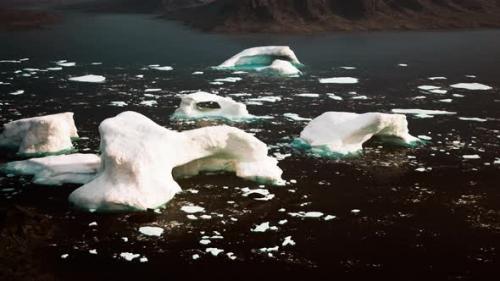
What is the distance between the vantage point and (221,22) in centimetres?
5912

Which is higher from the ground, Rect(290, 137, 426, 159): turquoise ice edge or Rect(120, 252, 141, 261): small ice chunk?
Rect(120, 252, 141, 261): small ice chunk

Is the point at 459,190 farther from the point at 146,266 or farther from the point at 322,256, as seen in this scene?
the point at 146,266

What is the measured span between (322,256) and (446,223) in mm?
2689

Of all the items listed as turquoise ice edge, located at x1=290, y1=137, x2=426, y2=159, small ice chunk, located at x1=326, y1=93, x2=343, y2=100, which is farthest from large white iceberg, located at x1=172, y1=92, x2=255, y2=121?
small ice chunk, located at x1=326, y1=93, x2=343, y2=100

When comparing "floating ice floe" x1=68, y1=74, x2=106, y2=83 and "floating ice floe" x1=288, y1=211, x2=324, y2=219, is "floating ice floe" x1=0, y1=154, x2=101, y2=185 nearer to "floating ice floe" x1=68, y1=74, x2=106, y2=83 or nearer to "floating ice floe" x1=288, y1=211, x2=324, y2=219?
"floating ice floe" x1=288, y1=211, x2=324, y2=219

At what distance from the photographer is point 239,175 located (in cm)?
1195

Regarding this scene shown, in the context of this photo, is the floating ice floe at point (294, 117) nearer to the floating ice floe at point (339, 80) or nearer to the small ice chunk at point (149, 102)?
the small ice chunk at point (149, 102)

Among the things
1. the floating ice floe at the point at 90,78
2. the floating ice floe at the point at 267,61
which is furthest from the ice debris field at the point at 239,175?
the floating ice floe at the point at 267,61

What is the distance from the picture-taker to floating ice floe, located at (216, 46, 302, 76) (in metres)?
28.0

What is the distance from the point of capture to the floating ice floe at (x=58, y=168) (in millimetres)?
11625

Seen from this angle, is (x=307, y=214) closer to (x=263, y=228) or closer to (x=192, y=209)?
(x=263, y=228)

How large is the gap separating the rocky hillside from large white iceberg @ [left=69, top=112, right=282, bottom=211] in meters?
44.8

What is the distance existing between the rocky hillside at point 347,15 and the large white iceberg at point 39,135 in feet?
141

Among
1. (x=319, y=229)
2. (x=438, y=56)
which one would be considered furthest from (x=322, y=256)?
(x=438, y=56)
